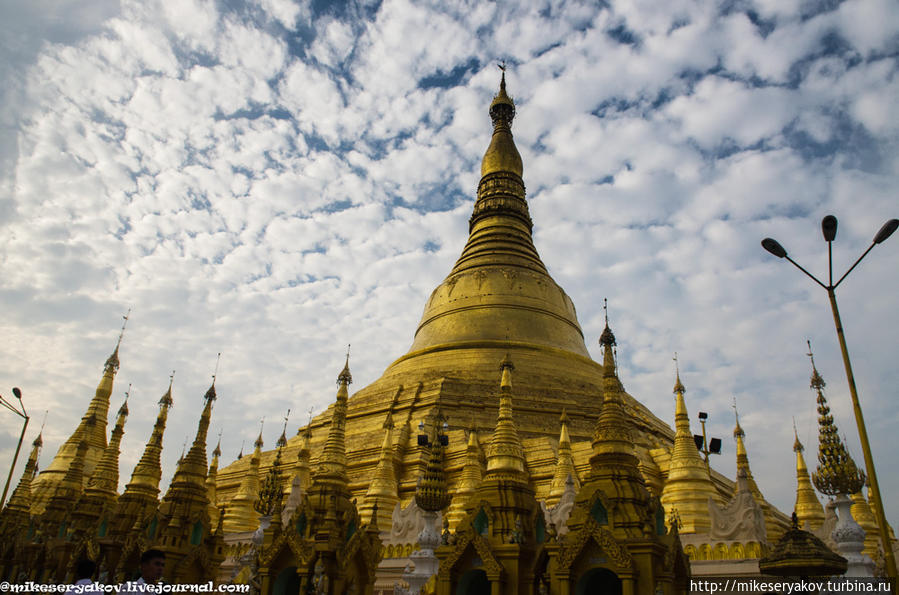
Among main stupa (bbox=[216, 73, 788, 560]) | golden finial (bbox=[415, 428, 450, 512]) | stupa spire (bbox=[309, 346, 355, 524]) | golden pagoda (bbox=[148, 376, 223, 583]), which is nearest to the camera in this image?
golden finial (bbox=[415, 428, 450, 512])

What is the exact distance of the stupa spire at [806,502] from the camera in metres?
18.0

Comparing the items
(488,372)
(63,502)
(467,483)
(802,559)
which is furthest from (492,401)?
(802,559)

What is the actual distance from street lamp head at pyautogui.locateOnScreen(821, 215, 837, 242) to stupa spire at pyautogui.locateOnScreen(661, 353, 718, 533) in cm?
945

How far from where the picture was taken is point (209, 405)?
17.7 metres

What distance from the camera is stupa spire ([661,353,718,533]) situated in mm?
16203

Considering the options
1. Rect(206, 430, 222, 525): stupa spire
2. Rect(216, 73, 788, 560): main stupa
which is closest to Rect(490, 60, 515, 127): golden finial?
Rect(216, 73, 788, 560): main stupa

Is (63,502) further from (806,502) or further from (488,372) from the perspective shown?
(806,502)

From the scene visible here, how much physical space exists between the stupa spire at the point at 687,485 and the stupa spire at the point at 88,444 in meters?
23.4

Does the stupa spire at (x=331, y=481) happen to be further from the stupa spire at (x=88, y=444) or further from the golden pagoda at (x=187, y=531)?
the stupa spire at (x=88, y=444)

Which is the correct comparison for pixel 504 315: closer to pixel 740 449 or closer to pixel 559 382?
pixel 559 382

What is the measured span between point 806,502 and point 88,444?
27.1 metres

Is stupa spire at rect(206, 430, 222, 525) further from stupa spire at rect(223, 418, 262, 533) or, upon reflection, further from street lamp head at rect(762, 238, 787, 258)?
street lamp head at rect(762, 238, 787, 258)

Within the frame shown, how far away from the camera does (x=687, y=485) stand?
16828 millimetres

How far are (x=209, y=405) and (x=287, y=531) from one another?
6531mm
